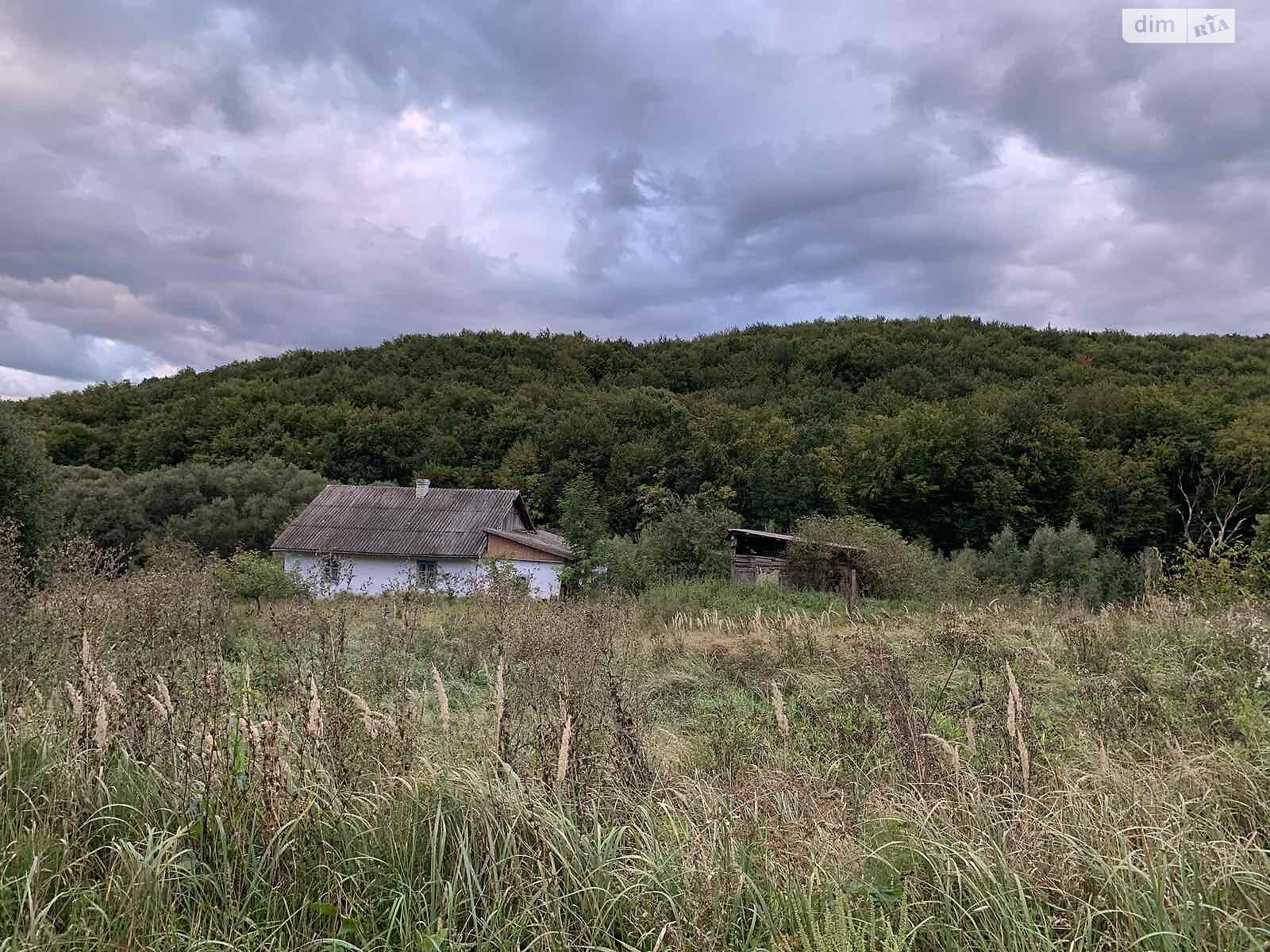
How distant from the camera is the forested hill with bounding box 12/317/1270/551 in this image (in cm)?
3834

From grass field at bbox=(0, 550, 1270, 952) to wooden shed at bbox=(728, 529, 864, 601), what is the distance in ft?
52.9

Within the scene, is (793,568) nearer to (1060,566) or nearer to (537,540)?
(1060,566)

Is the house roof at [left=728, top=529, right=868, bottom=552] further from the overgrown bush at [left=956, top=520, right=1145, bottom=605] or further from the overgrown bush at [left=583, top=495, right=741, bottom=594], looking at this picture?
the overgrown bush at [left=956, top=520, right=1145, bottom=605]

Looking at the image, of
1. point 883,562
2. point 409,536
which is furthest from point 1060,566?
point 409,536

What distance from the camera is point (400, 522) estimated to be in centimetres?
3133

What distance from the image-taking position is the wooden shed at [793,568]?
21.5 metres

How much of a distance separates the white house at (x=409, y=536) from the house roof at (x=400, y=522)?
34 millimetres

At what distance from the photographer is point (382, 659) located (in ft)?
18.2

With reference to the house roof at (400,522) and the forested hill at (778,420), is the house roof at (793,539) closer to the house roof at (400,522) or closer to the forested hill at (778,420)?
the house roof at (400,522)

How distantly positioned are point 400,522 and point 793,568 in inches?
679

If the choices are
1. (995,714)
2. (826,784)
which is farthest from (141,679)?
(995,714)

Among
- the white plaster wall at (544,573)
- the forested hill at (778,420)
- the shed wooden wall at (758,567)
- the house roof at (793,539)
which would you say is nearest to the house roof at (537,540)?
the white plaster wall at (544,573)

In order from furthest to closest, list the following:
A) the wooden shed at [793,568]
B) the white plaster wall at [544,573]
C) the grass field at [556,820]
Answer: the white plaster wall at [544,573]
the wooden shed at [793,568]
the grass field at [556,820]

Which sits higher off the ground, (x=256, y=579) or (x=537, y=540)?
(x=256, y=579)
